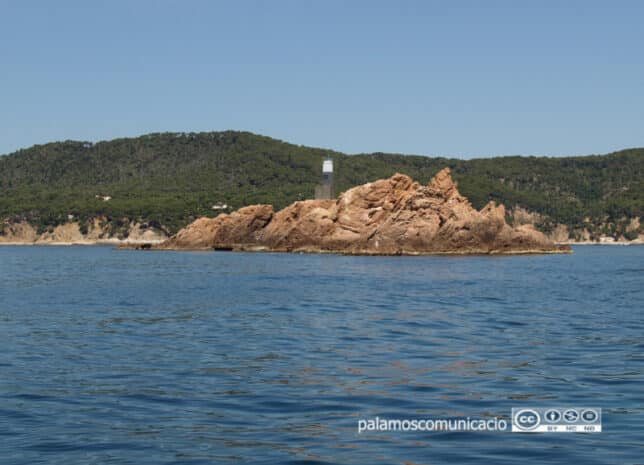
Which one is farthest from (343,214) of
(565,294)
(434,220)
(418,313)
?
(418,313)

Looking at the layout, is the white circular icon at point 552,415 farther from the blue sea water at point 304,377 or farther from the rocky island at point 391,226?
the rocky island at point 391,226

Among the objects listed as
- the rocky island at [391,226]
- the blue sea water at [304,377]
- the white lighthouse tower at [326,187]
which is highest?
the white lighthouse tower at [326,187]

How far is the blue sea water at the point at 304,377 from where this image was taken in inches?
568

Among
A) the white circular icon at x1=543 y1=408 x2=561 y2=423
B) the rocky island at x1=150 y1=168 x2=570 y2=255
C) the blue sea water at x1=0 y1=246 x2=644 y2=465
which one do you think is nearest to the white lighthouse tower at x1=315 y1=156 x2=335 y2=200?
the rocky island at x1=150 y1=168 x2=570 y2=255

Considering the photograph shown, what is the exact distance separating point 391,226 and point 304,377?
345ft

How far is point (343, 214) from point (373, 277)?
221ft

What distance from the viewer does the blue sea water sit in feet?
47.3

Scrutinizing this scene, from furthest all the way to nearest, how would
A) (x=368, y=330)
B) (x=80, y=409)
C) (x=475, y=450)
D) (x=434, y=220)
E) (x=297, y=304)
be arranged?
1. (x=434, y=220)
2. (x=297, y=304)
3. (x=368, y=330)
4. (x=80, y=409)
5. (x=475, y=450)

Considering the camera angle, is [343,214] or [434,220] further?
[343,214]

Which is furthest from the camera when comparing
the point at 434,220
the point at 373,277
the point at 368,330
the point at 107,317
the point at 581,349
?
the point at 434,220

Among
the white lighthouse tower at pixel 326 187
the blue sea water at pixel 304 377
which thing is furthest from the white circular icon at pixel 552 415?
the white lighthouse tower at pixel 326 187

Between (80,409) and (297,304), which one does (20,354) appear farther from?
(297,304)

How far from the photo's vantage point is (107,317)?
36156 mm

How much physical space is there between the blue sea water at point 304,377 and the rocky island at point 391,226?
3118 inches
